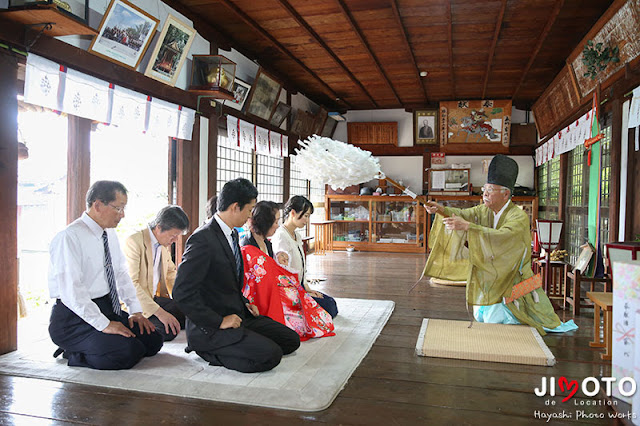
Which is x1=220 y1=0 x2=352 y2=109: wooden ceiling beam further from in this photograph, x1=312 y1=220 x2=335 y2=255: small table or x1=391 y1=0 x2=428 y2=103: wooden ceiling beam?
x1=312 y1=220 x2=335 y2=255: small table

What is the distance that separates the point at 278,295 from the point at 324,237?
670 centimetres

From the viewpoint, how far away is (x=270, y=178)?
8.18 meters

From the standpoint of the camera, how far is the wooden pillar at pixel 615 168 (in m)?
4.91

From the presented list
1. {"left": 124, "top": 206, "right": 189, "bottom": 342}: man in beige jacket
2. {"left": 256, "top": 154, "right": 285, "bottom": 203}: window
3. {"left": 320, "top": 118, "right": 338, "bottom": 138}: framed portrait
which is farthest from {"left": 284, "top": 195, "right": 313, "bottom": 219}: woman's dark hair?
{"left": 320, "top": 118, "right": 338, "bottom": 138}: framed portrait

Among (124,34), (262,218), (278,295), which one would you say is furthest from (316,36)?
(278,295)

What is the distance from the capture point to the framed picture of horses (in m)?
9.77

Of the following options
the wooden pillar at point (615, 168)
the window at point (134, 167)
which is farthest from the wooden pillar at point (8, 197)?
the wooden pillar at point (615, 168)

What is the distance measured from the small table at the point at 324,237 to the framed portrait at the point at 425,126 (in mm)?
2704

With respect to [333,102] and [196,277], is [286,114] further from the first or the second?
[196,277]

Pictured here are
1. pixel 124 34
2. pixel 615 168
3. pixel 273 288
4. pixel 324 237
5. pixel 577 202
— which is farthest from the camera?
pixel 324 237

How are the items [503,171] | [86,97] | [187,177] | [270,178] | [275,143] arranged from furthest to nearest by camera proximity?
1. [270,178]
2. [275,143]
3. [187,177]
4. [503,171]
5. [86,97]

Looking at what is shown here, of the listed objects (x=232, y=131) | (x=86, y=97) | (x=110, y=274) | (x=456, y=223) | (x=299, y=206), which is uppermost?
(x=232, y=131)

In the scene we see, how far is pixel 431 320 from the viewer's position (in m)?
4.08

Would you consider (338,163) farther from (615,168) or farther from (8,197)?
(615,168)
